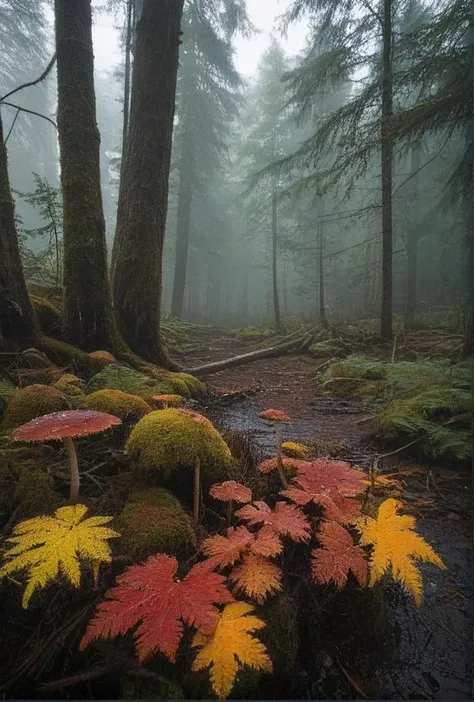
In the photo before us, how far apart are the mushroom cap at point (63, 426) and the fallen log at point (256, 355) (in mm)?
4821

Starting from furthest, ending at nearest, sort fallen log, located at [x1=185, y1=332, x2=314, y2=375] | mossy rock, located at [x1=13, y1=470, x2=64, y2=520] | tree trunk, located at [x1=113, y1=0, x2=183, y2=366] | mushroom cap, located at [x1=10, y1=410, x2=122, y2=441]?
fallen log, located at [x1=185, y1=332, x2=314, y2=375], tree trunk, located at [x1=113, y1=0, x2=183, y2=366], mossy rock, located at [x1=13, y1=470, x2=64, y2=520], mushroom cap, located at [x1=10, y1=410, x2=122, y2=441]

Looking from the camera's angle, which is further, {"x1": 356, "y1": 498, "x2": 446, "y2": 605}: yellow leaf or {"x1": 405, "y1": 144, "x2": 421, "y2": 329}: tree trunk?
{"x1": 405, "y1": 144, "x2": 421, "y2": 329}: tree trunk

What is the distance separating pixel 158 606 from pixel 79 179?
522 centimetres

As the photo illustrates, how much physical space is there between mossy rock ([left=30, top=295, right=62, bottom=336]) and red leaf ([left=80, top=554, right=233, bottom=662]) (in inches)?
166

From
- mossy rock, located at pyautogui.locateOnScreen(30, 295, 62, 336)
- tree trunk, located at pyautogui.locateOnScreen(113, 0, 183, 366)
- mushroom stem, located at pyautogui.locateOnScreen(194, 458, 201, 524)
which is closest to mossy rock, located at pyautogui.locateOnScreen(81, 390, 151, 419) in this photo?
mushroom stem, located at pyautogui.locateOnScreen(194, 458, 201, 524)

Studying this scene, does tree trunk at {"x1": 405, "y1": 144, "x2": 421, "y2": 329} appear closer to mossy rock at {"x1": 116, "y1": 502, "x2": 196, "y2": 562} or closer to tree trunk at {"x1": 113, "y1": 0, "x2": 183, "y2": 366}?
tree trunk at {"x1": 113, "y1": 0, "x2": 183, "y2": 366}

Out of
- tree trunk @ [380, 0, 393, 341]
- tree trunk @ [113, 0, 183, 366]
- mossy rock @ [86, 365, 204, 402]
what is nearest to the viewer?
mossy rock @ [86, 365, 204, 402]

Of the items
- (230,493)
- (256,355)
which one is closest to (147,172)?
(256,355)

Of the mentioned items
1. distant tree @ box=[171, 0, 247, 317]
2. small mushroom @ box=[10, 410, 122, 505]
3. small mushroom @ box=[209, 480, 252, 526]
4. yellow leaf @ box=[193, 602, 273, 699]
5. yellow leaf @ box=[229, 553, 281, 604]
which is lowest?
yellow leaf @ box=[193, 602, 273, 699]

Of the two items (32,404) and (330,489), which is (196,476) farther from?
(32,404)

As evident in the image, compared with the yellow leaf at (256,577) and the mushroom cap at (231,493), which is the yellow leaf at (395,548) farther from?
the mushroom cap at (231,493)

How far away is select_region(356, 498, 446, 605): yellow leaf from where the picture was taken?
1.34m

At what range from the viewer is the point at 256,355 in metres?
9.18

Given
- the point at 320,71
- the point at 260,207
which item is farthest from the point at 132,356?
the point at 260,207
